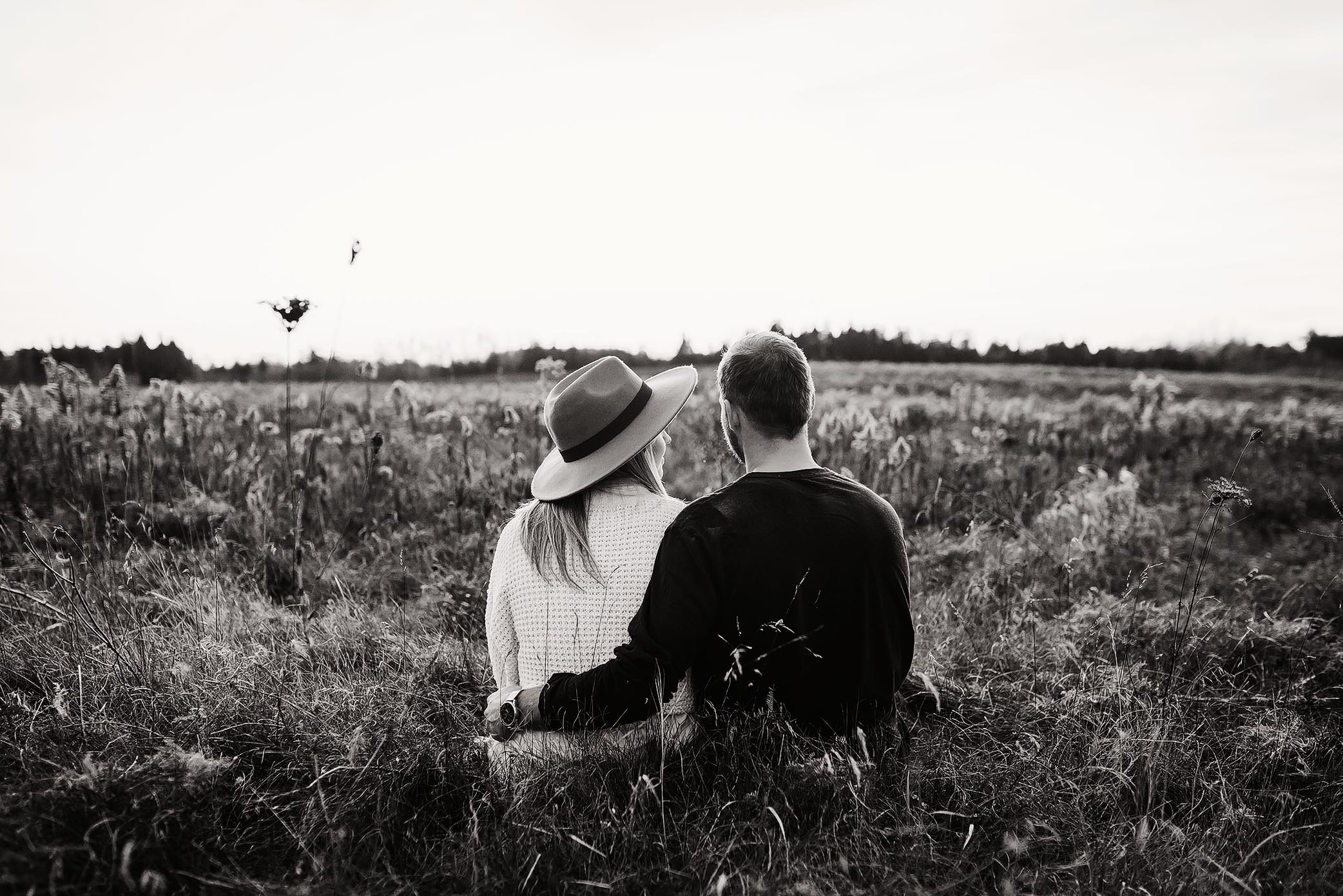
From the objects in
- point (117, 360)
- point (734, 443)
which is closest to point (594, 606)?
point (734, 443)

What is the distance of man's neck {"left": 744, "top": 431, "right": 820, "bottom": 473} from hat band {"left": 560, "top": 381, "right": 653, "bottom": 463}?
450 millimetres

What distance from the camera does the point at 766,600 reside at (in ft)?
8.80

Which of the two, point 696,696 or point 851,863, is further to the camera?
point 696,696

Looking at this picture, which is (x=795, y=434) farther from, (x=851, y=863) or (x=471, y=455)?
(x=471, y=455)

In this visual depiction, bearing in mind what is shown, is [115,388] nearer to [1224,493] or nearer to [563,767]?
[563,767]

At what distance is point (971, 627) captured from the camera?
4742mm

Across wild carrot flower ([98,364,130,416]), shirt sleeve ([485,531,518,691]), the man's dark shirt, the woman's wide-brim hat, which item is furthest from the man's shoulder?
wild carrot flower ([98,364,130,416])

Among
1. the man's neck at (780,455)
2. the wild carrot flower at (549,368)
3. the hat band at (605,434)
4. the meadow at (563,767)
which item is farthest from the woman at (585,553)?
the wild carrot flower at (549,368)

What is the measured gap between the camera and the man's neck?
2752 millimetres

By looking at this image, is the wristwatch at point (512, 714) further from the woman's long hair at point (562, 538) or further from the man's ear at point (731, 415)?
the man's ear at point (731, 415)

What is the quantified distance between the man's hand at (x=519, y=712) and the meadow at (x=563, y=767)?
157 millimetres

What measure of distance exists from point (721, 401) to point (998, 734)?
6.58 ft

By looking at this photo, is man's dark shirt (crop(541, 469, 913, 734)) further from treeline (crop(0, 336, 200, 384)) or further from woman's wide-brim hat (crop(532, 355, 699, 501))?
treeline (crop(0, 336, 200, 384))

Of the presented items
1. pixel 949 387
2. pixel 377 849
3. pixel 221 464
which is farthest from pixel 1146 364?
pixel 377 849
